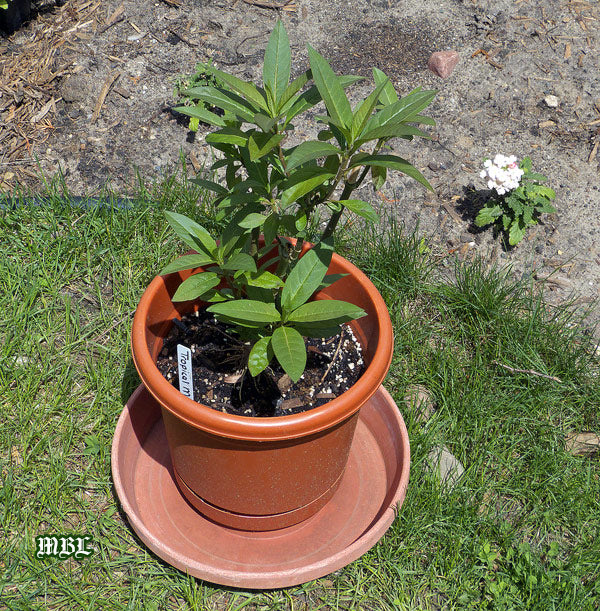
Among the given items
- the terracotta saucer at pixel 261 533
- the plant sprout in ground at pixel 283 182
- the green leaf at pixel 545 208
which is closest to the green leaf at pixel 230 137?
the plant sprout in ground at pixel 283 182

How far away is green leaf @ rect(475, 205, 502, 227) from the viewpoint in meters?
2.93

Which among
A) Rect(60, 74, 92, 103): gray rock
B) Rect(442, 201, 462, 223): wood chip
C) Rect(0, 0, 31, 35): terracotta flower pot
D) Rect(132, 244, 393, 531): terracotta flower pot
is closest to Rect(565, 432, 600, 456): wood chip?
Rect(132, 244, 393, 531): terracotta flower pot

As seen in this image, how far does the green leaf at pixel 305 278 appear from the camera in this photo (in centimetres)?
161

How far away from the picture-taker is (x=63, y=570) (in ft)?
6.35

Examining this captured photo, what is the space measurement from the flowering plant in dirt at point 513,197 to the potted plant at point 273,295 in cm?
123

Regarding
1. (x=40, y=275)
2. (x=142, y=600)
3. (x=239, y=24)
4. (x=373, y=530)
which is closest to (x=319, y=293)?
(x=373, y=530)

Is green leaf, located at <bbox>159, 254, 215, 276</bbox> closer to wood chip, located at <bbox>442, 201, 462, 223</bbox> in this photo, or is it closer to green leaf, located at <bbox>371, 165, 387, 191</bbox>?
green leaf, located at <bbox>371, 165, 387, 191</bbox>

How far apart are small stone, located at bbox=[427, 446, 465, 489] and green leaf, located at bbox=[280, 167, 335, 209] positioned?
3.72 ft

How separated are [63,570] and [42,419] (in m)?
0.53

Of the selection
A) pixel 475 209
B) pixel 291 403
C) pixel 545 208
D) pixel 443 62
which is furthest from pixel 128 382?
pixel 443 62

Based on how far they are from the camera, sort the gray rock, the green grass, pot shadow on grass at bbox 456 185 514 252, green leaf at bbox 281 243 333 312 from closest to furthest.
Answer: green leaf at bbox 281 243 333 312, the green grass, pot shadow on grass at bbox 456 185 514 252, the gray rock

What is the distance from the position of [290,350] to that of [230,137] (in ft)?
1.63

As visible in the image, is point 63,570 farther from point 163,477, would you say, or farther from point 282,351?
point 282,351

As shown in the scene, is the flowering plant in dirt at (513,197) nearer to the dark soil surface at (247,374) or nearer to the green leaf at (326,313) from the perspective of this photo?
the dark soil surface at (247,374)
